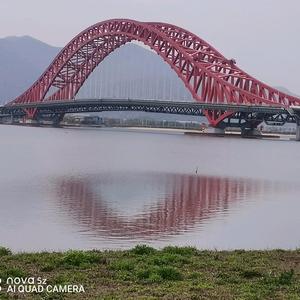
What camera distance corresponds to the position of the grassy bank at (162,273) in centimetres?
881

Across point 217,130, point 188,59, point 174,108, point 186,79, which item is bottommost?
point 217,130

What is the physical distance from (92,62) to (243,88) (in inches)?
1383

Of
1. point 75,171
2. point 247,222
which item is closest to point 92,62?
point 75,171

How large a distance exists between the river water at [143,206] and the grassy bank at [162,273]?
3122 millimetres

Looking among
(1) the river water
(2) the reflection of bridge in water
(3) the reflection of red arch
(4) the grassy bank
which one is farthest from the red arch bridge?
(4) the grassy bank

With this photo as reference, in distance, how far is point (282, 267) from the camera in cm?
1136

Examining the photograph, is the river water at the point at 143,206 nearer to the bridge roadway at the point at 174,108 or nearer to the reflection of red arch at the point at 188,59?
the bridge roadway at the point at 174,108

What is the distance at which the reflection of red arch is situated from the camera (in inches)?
3780

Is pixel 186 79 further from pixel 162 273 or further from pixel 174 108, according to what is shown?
pixel 162 273

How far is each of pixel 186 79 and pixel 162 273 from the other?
92.0m

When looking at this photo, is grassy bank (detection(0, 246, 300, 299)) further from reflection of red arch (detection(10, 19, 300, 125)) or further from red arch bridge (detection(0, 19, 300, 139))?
reflection of red arch (detection(10, 19, 300, 125))

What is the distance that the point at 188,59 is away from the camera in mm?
99312

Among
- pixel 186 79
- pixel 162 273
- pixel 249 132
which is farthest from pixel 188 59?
pixel 162 273

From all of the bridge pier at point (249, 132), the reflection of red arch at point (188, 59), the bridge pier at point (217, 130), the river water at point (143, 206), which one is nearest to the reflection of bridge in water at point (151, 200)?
the river water at point (143, 206)
